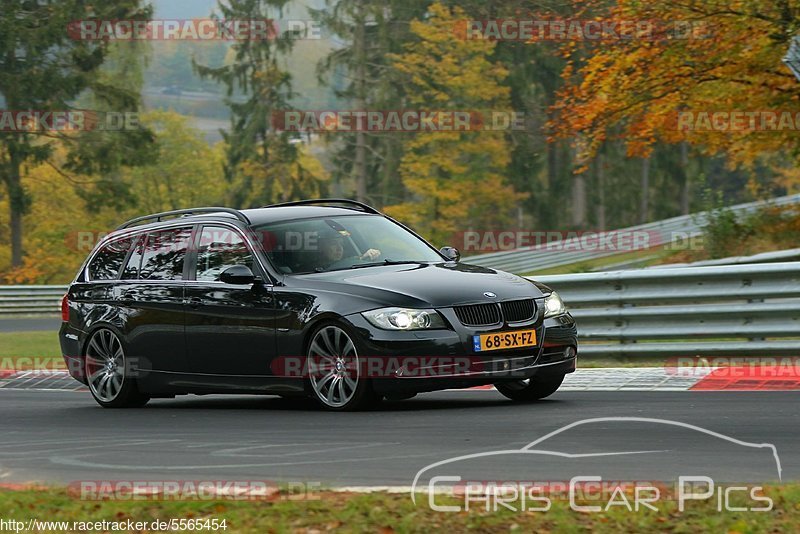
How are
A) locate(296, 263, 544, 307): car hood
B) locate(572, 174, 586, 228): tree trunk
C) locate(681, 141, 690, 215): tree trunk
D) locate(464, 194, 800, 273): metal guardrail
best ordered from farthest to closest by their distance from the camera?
locate(681, 141, 690, 215): tree trunk, locate(572, 174, 586, 228): tree trunk, locate(464, 194, 800, 273): metal guardrail, locate(296, 263, 544, 307): car hood

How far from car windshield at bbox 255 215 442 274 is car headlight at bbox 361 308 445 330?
104cm

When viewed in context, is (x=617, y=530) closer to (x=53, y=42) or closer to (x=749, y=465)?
(x=749, y=465)

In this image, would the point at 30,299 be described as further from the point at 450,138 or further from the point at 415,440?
the point at 415,440

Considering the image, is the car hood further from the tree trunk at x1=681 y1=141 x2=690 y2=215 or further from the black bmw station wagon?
the tree trunk at x1=681 y1=141 x2=690 y2=215

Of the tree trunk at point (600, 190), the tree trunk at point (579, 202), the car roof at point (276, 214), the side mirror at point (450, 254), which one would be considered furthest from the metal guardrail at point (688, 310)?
the tree trunk at point (600, 190)

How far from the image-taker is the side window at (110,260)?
12.8m

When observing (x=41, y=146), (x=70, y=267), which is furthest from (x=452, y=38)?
(x=70, y=267)

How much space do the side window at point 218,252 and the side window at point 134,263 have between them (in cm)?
93

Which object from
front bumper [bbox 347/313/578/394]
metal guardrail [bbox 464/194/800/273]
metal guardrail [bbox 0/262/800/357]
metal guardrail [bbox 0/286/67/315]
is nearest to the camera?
front bumper [bbox 347/313/578/394]

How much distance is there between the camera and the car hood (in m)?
10.1

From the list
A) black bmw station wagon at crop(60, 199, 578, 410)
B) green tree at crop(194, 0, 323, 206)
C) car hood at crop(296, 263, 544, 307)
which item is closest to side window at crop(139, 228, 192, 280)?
black bmw station wagon at crop(60, 199, 578, 410)

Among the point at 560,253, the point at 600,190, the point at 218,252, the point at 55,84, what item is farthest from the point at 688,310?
the point at 600,190

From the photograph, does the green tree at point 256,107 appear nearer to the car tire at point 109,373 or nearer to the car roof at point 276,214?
the car tire at point 109,373

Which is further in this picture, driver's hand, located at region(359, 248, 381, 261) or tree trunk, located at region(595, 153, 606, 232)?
tree trunk, located at region(595, 153, 606, 232)
